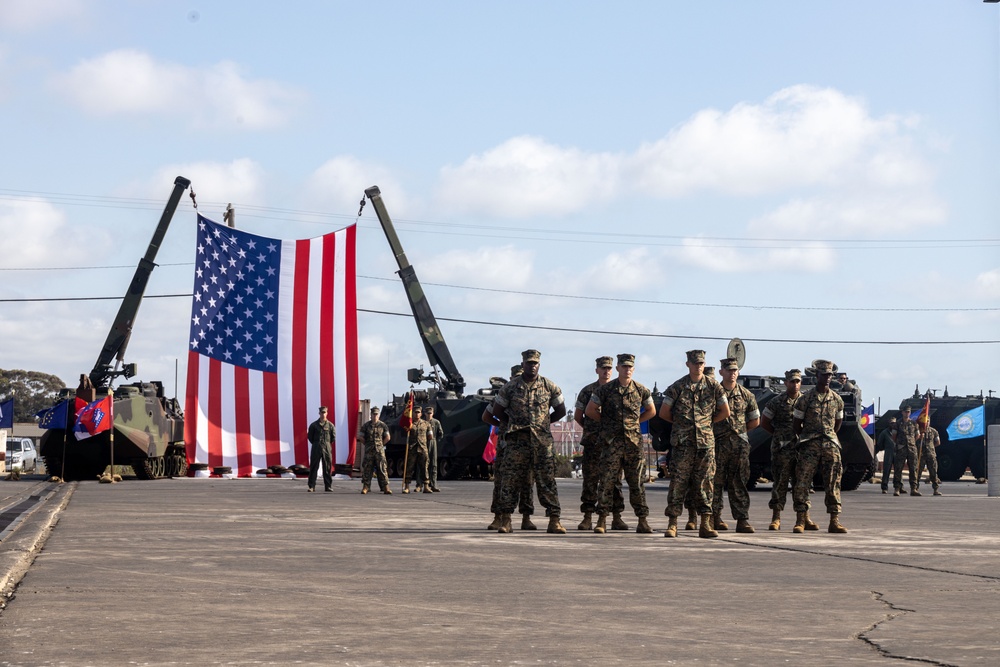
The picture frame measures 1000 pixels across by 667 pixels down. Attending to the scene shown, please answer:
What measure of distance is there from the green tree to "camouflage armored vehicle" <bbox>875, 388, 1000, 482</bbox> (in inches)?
2829

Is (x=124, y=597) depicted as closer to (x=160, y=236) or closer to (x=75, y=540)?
(x=75, y=540)

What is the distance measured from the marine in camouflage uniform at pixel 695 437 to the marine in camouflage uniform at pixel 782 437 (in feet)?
5.81

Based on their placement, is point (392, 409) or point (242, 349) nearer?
point (242, 349)

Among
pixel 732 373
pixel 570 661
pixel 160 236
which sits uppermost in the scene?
pixel 160 236

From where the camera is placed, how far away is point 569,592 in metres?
8.81

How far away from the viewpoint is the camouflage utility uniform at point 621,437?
1435cm

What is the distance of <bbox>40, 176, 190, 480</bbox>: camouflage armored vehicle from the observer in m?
36.1

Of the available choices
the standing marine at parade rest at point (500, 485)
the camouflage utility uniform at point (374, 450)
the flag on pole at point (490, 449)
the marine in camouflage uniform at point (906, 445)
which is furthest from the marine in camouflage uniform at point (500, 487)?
the flag on pole at point (490, 449)

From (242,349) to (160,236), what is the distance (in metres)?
10.7

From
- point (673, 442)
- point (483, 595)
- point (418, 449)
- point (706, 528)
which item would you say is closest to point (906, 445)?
point (418, 449)

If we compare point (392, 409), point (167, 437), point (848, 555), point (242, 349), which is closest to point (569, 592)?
point (848, 555)

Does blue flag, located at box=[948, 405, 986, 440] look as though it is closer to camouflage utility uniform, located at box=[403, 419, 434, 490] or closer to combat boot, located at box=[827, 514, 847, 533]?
camouflage utility uniform, located at box=[403, 419, 434, 490]

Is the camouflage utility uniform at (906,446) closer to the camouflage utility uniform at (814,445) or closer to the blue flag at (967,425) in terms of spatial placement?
the camouflage utility uniform at (814,445)

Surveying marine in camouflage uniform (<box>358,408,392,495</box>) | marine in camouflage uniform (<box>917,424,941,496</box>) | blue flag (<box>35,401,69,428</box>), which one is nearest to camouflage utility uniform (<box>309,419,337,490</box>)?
marine in camouflage uniform (<box>358,408,392,495</box>)
